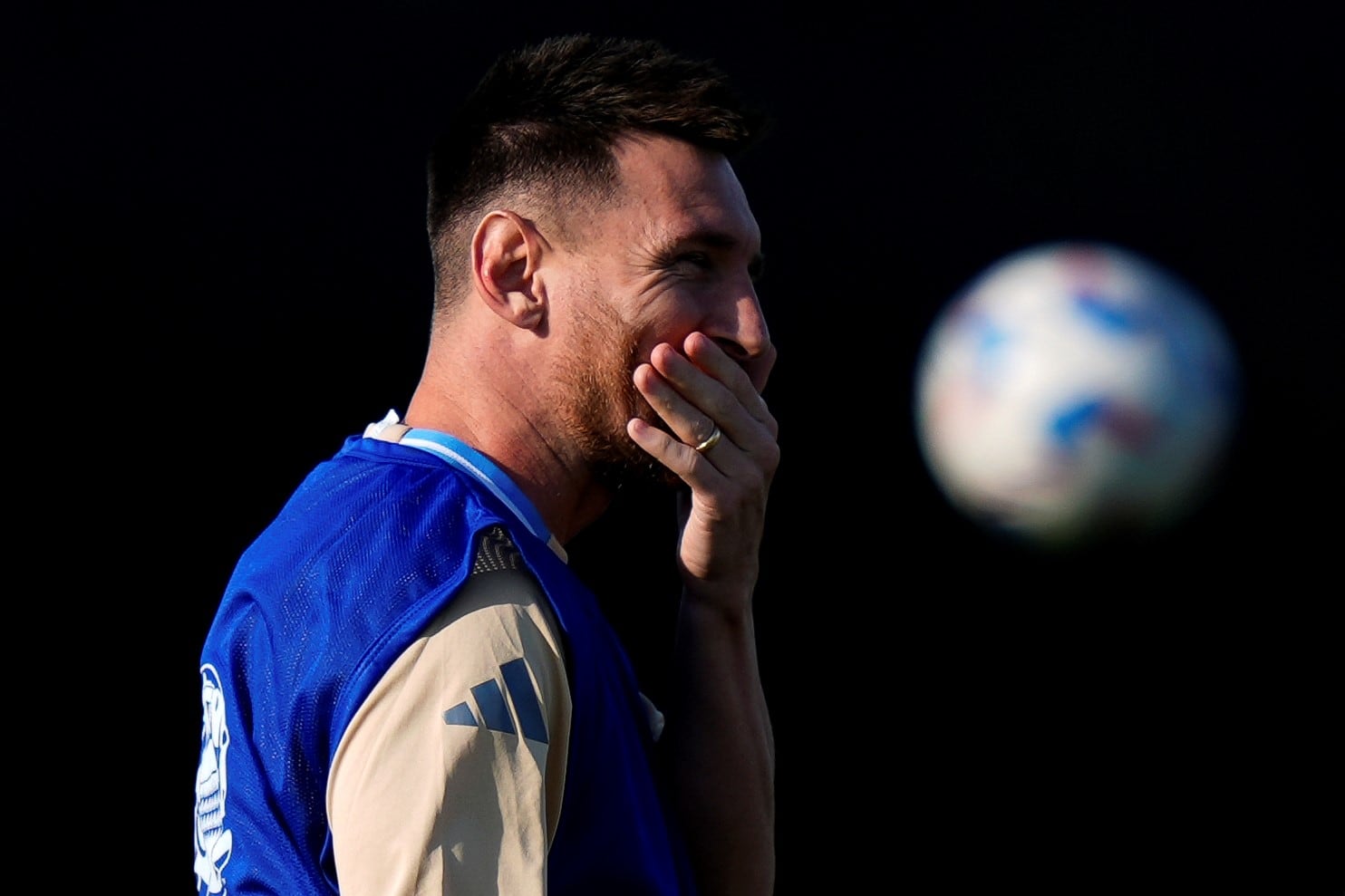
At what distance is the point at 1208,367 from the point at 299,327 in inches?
57.9

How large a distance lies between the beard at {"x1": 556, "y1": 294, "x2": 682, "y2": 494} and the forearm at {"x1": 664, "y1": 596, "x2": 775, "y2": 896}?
24cm

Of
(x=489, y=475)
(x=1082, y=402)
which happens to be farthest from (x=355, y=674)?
(x=1082, y=402)

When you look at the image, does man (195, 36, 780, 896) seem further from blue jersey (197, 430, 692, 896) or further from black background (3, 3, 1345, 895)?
black background (3, 3, 1345, 895)

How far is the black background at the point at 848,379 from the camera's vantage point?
2.26m

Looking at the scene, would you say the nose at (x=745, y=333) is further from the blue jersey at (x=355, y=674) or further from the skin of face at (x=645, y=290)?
the blue jersey at (x=355, y=674)

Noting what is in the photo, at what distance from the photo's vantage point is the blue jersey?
1.02 meters

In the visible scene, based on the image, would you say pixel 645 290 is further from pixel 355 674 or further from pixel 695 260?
pixel 355 674

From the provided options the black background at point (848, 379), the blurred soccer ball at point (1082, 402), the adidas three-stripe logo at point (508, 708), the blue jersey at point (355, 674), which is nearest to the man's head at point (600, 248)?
the blue jersey at point (355, 674)

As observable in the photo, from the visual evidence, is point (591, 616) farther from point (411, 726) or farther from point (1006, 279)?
point (1006, 279)

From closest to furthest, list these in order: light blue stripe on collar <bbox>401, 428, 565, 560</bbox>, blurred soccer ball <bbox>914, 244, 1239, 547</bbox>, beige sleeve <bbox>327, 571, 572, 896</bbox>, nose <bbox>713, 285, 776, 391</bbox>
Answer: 1. beige sleeve <bbox>327, 571, 572, 896</bbox>
2. light blue stripe on collar <bbox>401, 428, 565, 560</bbox>
3. nose <bbox>713, 285, 776, 391</bbox>
4. blurred soccer ball <bbox>914, 244, 1239, 547</bbox>

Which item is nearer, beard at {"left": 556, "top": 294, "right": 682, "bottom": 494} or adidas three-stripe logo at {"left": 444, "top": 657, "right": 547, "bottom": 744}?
adidas three-stripe logo at {"left": 444, "top": 657, "right": 547, "bottom": 744}

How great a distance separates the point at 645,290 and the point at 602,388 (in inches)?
3.9

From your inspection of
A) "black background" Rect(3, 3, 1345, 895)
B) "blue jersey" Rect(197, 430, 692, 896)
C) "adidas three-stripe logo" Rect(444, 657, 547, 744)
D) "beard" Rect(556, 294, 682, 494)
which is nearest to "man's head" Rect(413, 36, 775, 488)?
"beard" Rect(556, 294, 682, 494)

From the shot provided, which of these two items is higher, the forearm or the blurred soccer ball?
the blurred soccer ball
